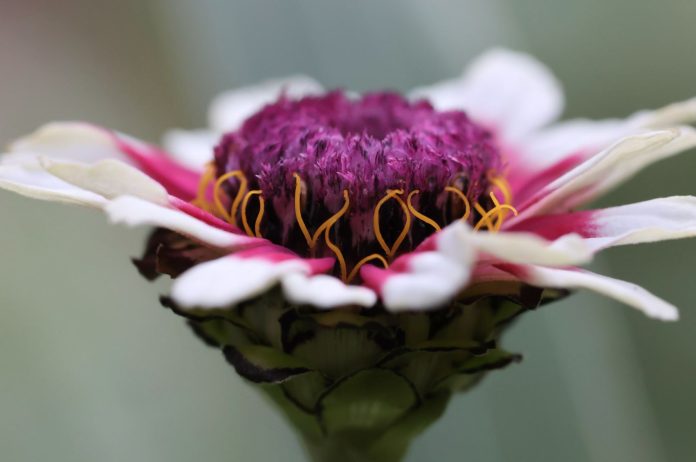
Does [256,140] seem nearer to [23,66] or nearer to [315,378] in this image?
[315,378]

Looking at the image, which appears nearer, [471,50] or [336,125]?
[336,125]

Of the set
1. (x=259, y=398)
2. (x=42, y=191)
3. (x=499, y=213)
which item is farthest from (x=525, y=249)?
(x=259, y=398)

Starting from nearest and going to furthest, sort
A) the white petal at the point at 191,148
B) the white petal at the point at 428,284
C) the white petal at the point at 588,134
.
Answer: the white petal at the point at 428,284 < the white petal at the point at 588,134 < the white petal at the point at 191,148

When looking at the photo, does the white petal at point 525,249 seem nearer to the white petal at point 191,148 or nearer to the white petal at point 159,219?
the white petal at point 159,219

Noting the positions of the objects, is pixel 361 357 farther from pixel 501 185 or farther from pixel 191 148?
pixel 191 148

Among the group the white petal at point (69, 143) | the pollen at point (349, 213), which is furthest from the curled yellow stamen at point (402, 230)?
the white petal at point (69, 143)

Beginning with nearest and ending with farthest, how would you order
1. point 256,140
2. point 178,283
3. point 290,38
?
point 178,283 → point 256,140 → point 290,38

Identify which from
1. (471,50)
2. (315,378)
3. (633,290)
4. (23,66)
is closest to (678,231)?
(633,290)
